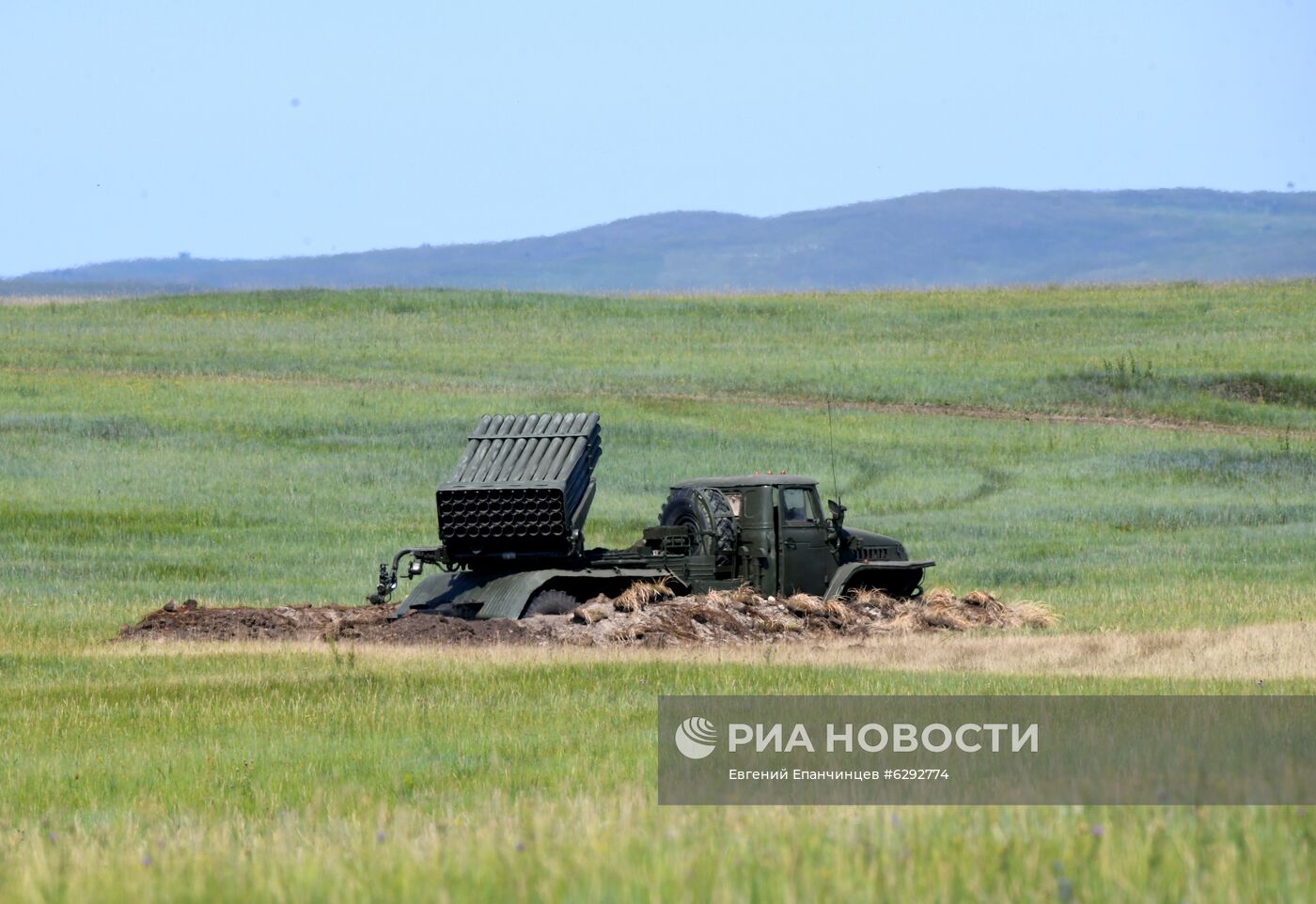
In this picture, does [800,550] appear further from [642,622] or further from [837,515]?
[642,622]

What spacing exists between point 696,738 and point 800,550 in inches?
472

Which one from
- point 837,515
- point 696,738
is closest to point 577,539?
point 837,515

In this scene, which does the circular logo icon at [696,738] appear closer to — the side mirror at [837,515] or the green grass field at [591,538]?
the green grass field at [591,538]

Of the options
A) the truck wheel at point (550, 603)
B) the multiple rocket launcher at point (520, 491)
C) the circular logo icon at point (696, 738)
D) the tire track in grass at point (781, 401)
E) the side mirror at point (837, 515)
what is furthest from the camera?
the tire track in grass at point (781, 401)

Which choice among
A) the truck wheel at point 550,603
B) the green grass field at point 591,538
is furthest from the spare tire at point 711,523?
the green grass field at point 591,538

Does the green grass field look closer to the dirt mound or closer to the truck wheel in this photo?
the dirt mound

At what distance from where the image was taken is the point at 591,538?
3850 cm

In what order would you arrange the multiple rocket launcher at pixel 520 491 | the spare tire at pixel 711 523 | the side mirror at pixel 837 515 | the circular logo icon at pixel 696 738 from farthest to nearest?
1. the side mirror at pixel 837 515
2. the spare tire at pixel 711 523
3. the multiple rocket launcher at pixel 520 491
4. the circular logo icon at pixel 696 738

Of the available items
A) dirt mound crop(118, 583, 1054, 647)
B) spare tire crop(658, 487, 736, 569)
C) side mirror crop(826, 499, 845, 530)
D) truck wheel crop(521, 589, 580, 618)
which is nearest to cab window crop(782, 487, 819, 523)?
side mirror crop(826, 499, 845, 530)

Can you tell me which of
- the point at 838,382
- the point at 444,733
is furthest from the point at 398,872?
the point at 838,382

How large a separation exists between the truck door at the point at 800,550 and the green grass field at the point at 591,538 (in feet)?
11.7

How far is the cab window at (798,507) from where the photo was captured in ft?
79.4

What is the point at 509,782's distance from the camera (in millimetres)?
11203

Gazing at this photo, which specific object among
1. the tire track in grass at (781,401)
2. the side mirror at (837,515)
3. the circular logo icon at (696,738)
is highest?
the circular logo icon at (696,738)
